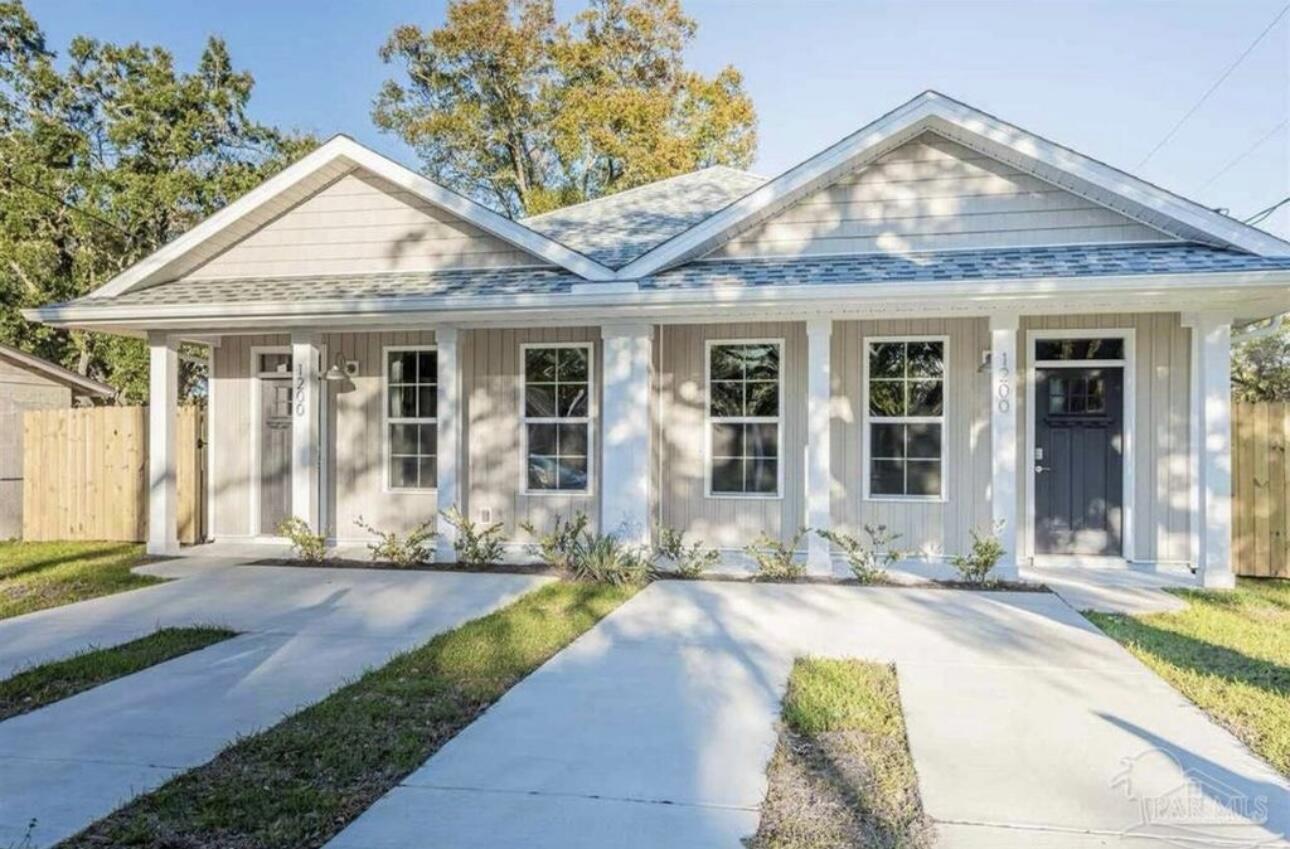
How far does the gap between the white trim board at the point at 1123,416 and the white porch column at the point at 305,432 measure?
7793 millimetres

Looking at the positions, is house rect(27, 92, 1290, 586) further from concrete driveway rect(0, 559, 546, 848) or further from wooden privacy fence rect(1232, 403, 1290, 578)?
concrete driveway rect(0, 559, 546, 848)

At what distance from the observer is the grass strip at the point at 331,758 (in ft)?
9.64

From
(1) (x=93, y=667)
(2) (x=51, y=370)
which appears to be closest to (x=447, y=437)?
(1) (x=93, y=667)

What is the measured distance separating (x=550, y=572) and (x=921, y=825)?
5729mm

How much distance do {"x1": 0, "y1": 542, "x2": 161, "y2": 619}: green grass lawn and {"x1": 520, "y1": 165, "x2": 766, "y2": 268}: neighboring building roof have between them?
584cm

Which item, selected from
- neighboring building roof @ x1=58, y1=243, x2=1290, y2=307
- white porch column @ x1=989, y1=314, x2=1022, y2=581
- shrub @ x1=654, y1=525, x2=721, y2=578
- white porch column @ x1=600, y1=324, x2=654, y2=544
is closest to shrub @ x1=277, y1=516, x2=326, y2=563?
neighboring building roof @ x1=58, y1=243, x2=1290, y2=307

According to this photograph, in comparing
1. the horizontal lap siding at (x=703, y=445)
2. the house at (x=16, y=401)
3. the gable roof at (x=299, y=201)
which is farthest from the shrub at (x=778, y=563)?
the house at (x=16, y=401)

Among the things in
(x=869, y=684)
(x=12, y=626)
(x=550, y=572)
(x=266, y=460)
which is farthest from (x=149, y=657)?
(x=266, y=460)

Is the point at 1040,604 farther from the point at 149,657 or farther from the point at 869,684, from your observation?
the point at 149,657

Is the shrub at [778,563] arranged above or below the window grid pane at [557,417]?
below

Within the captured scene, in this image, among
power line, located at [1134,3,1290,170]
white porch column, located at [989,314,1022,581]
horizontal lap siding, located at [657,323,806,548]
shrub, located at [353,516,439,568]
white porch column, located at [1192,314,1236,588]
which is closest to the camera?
white porch column, located at [1192,314,1236,588]

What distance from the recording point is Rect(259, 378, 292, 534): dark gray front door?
10.2 metres

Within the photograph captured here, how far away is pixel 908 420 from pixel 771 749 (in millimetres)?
5777

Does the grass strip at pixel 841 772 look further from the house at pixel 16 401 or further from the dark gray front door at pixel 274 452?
the house at pixel 16 401
